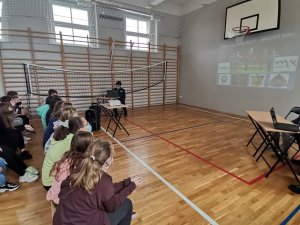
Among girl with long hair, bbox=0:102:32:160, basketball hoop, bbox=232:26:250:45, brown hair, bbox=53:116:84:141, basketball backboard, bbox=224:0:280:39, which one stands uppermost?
basketball backboard, bbox=224:0:280:39

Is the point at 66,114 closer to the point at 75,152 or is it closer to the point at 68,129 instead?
the point at 68,129

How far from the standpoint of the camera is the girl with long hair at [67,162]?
1383 mm

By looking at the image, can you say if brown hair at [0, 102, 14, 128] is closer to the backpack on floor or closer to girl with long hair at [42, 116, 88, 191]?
girl with long hair at [42, 116, 88, 191]

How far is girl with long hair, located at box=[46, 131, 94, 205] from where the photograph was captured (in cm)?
138

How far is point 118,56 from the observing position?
7.12 meters

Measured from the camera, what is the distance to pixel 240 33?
5949 millimetres

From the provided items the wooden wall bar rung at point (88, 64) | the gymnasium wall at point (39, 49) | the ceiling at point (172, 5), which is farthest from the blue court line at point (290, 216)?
the ceiling at point (172, 5)

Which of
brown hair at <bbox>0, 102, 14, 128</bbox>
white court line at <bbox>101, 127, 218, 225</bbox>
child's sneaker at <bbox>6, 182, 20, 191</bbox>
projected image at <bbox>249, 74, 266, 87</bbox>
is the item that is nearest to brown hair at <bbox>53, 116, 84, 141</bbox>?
child's sneaker at <bbox>6, 182, 20, 191</bbox>

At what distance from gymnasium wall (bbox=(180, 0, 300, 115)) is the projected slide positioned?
0.08 feet

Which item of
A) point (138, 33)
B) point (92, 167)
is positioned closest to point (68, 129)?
point (92, 167)

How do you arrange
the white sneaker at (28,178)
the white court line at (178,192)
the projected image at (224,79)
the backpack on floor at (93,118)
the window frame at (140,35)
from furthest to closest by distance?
the window frame at (140,35)
the projected image at (224,79)
the backpack on floor at (93,118)
the white sneaker at (28,178)
the white court line at (178,192)

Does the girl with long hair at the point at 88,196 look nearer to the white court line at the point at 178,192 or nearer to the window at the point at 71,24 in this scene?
the white court line at the point at 178,192

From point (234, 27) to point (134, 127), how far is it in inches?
188

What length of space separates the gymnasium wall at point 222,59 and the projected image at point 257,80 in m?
0.04
